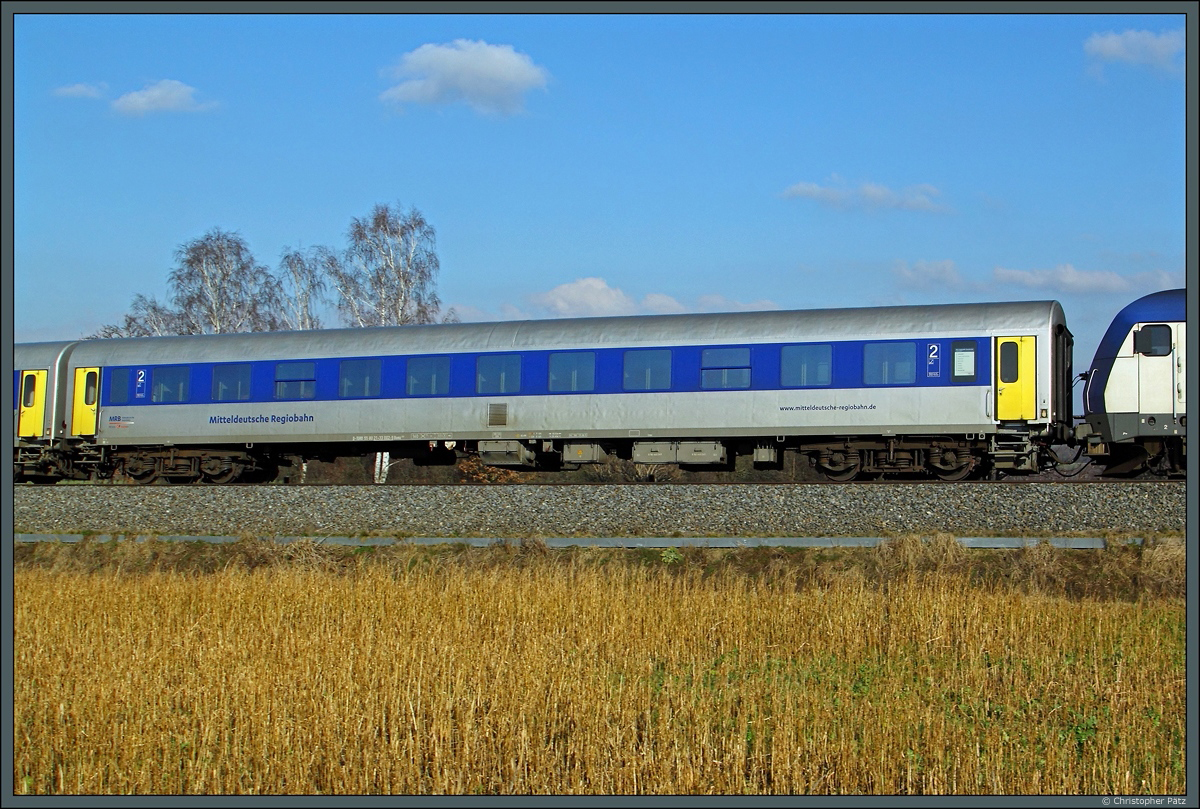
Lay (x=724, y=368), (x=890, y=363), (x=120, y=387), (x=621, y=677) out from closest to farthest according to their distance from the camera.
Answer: (x=621, y=677) < (x=890, y=363) < (x=724, y=368) < (x=120, y=387)

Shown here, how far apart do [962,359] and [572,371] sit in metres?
6.30

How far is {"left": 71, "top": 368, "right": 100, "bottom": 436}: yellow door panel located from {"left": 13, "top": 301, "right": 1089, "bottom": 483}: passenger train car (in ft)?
0.10

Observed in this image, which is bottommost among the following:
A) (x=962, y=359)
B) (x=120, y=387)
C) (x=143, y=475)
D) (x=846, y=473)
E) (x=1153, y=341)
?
(x=143, y=475)

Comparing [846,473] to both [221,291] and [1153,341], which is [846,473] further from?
[221,291]

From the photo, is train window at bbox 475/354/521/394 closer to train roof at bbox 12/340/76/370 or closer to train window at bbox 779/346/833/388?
train window at bbox 779/346/833/388

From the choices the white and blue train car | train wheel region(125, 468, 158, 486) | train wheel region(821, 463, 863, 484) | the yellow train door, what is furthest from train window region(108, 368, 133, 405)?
the white and blue train car

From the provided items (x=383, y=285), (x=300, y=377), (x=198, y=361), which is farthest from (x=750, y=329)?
(x=383, y=285)

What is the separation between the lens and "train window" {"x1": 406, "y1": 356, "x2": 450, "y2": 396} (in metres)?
19.4

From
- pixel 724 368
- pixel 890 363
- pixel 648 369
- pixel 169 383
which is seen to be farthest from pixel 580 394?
pixel 169 383

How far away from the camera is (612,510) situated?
15.3 m

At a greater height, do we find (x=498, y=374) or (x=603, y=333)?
(x=603, y=333)

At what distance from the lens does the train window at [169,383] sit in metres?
20.6

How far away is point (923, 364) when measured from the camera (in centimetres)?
1722

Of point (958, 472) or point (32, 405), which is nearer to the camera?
point (958, 472)
